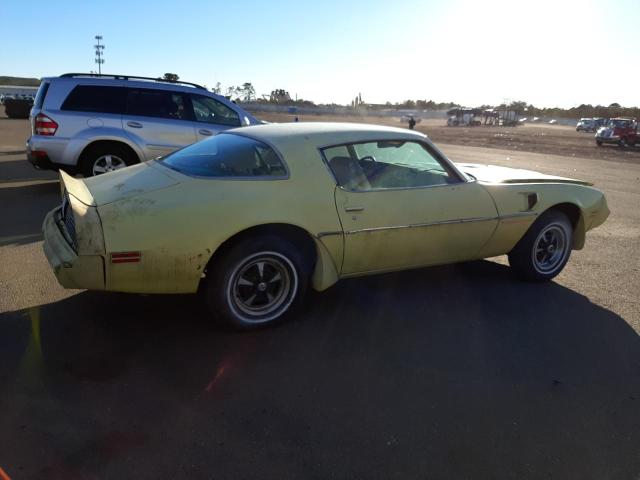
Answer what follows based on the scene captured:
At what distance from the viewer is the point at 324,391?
2.89m

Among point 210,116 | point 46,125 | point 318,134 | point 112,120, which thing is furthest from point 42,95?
point 318,134

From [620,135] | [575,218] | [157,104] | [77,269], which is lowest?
[77,269]

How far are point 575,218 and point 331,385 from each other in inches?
128

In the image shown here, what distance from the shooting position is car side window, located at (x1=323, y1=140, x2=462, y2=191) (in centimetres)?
383

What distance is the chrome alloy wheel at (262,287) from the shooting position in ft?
11.1

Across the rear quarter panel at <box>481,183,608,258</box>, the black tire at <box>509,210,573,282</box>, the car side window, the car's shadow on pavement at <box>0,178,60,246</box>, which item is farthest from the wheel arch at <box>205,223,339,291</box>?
the car's shadow on pavement at <box>0,178,60,246</box>

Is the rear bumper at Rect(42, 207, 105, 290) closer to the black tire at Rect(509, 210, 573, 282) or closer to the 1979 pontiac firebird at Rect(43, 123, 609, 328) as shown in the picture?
the 1979 pontiac firebird at Rect(43, 123, 609, 328)

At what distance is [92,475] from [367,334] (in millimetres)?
1944

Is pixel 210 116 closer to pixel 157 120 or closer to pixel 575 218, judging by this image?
pixel 157 120

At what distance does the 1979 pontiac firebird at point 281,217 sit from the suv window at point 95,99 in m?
4.33

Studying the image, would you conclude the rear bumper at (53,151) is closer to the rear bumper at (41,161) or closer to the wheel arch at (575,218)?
the rear bumper at (41,161)

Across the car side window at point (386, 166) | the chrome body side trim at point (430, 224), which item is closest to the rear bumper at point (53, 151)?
the car side window at point (386, 166)

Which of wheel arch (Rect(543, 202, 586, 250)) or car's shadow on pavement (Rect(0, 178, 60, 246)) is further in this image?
car's shadow on pavement (Rect(0, 178, 60, 246))

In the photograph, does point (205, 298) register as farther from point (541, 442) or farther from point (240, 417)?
point (541, 442)
